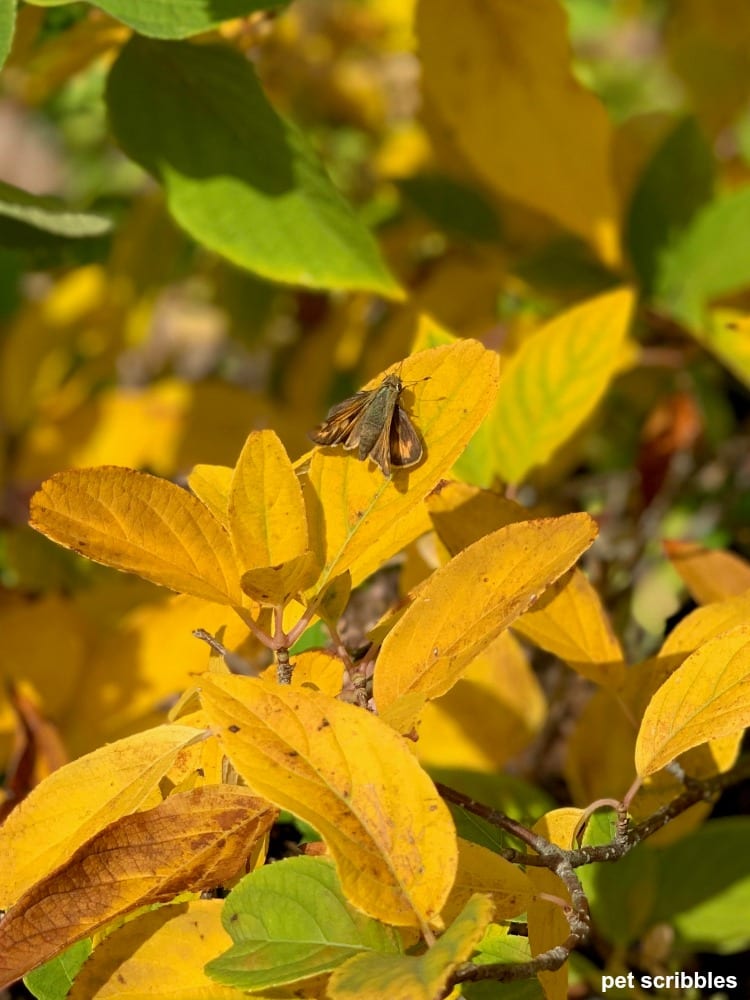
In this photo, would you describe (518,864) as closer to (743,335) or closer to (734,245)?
(743,335)

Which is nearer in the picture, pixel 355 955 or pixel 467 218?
pixel 355 955

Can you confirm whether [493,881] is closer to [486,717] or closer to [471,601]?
[471,601]

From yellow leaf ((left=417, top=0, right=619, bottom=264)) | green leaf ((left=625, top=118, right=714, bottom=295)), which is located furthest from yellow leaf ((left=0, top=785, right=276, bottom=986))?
green leaf ((left=625, top=118, right=714, bottom=295))

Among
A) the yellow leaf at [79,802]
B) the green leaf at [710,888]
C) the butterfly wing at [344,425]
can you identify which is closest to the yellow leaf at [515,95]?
the butterfly wing at [344,425]

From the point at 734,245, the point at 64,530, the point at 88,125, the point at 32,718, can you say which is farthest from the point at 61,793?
the point at 88,125

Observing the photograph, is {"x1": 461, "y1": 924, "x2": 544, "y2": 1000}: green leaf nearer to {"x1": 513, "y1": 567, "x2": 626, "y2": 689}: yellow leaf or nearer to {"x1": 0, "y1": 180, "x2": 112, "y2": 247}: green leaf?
{"x1": 513, "y1": 567, "x2": 626, "y2": 689}: yellow leaf

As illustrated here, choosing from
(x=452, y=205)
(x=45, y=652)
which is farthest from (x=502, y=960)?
(x=452, y=205)
